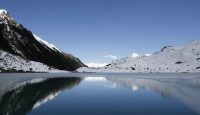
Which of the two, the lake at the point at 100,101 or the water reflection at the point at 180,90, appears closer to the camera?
the lake at the point at 100,101

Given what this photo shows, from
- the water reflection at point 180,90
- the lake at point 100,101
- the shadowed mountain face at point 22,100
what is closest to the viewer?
the lake at point 100,101

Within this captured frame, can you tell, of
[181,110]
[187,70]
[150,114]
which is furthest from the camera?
[187,70]

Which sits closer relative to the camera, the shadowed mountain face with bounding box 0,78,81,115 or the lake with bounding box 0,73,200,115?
the lake with bounding box 0,73,200,115

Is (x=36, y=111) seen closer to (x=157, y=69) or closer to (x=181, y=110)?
(x=181, y=110)

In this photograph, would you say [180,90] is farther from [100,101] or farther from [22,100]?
[22,100]

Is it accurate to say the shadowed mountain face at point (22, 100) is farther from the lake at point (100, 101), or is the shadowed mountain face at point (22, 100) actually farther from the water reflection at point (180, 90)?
the water reflection at point (180, 90)

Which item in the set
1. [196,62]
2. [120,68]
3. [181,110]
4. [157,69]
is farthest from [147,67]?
[181,110]

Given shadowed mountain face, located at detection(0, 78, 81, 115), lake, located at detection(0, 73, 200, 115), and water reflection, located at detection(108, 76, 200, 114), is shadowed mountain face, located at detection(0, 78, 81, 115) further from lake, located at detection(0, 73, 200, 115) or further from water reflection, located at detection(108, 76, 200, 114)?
water reflection, located at detection(108, 76, 200, 114)

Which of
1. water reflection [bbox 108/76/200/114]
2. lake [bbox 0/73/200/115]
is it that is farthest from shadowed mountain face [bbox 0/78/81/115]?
water reflection [bbox 108/76/200/114]

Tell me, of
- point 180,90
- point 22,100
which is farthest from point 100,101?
point 180,90

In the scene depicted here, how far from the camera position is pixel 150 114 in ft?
65.2

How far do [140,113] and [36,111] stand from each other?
30.7ft

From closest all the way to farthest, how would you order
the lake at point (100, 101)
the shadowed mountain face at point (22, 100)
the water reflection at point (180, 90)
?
the lake at point (100, 101)
the shadowed mountain face at point (22, 100)
the water reflection at point (180, 90)

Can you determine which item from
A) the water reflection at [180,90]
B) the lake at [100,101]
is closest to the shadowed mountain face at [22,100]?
the lake at [100,101]
